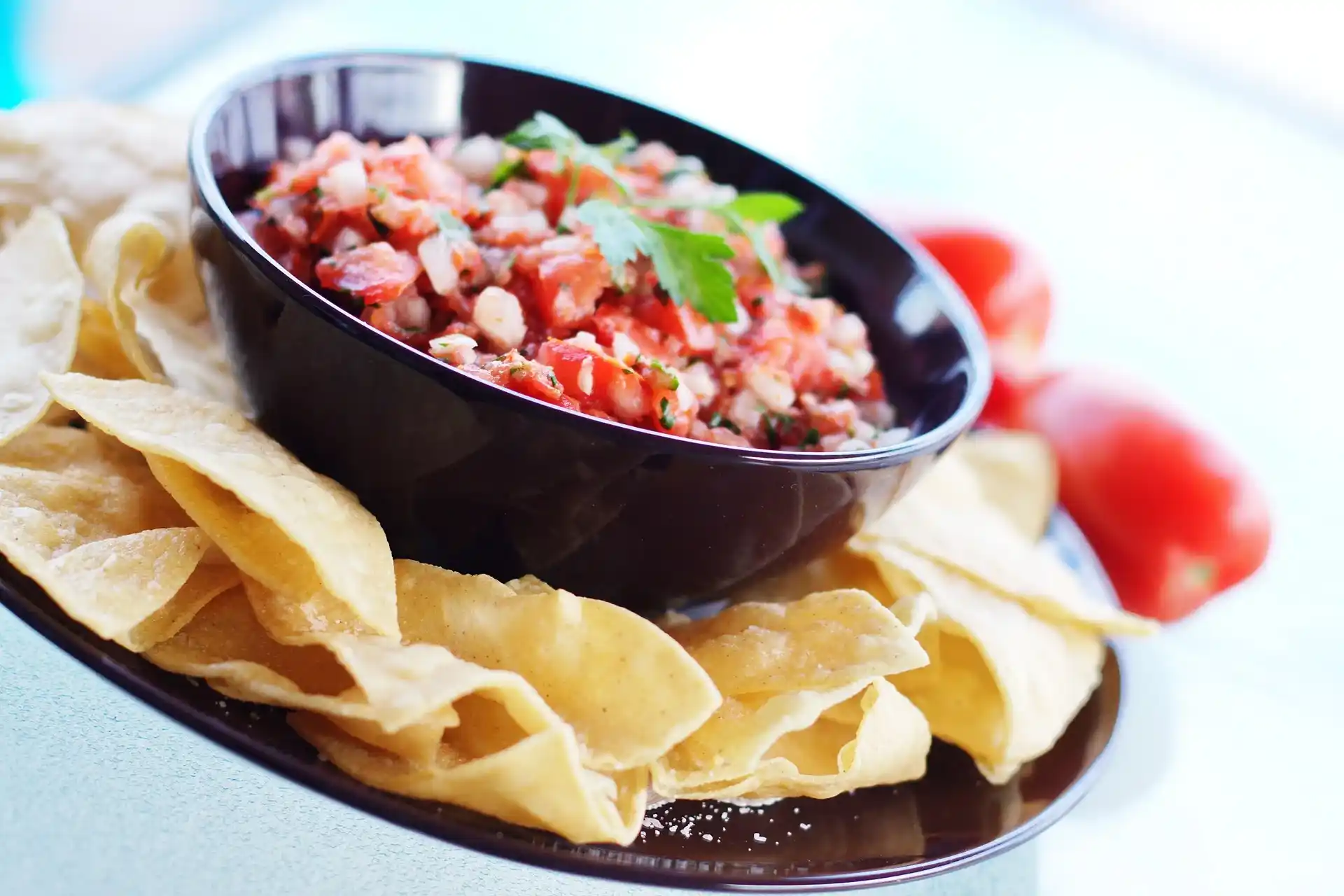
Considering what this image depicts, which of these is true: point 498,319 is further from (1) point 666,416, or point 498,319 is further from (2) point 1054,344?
(2) point 1054,344

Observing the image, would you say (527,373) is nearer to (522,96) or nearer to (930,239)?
(522,96)

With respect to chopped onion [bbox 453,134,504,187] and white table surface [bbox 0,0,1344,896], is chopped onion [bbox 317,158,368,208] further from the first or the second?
white table surface [bbox 0,0,1344,896]

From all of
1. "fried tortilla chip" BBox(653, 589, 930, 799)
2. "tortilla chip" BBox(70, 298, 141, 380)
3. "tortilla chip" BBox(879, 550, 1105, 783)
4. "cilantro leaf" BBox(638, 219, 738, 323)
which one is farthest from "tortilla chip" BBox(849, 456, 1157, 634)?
"tortilla chip" BBox(70, 298, 141, 380)

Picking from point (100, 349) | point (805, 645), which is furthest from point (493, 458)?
point (100, 349)

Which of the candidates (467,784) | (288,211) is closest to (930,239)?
(288,211)

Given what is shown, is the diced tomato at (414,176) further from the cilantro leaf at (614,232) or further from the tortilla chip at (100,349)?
the tortilla chip at (100,349)

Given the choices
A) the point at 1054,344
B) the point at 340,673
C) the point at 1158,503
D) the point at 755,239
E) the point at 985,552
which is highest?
the point at 755,239

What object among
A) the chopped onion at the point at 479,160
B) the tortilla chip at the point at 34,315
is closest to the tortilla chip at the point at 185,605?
the tortilla chip at the point at 34,315
